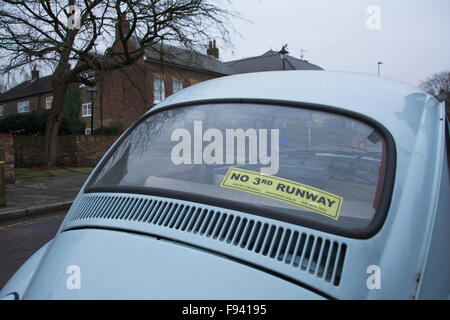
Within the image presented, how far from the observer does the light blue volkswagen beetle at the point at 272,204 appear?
120cm

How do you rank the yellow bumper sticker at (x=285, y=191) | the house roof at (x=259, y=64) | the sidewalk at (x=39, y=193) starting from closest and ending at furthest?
the yellow bumper sticker at (x=285, y=191), the sidewalk at (x=39, y=193), the house roof at (x=259, y=64)

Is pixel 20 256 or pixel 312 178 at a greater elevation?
pixel 312 178

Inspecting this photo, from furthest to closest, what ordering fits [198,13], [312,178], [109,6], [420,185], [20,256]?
1. [198,13]
2. [109,6]
3. [20,256]
4. [312,178]
5. [420,185]

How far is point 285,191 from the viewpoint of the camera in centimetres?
150

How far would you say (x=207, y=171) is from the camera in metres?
1.72

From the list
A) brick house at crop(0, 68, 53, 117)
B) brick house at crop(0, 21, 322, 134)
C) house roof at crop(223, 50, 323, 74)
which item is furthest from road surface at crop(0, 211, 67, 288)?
house roof at crop(223, 50, 323, 74)

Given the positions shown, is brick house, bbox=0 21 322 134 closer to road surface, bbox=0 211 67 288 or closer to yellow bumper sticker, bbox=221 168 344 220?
road surface, bbox=0 211 67 288

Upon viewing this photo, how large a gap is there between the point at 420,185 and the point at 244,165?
743mm

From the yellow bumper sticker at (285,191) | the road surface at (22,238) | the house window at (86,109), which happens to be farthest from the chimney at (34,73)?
the house window at (86,109)

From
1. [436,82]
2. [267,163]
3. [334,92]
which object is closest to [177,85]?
[334,92]

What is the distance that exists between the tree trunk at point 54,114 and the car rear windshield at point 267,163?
14.9 metres

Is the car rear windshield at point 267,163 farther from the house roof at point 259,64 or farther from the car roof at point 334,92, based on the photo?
the house roof at point 259,64
